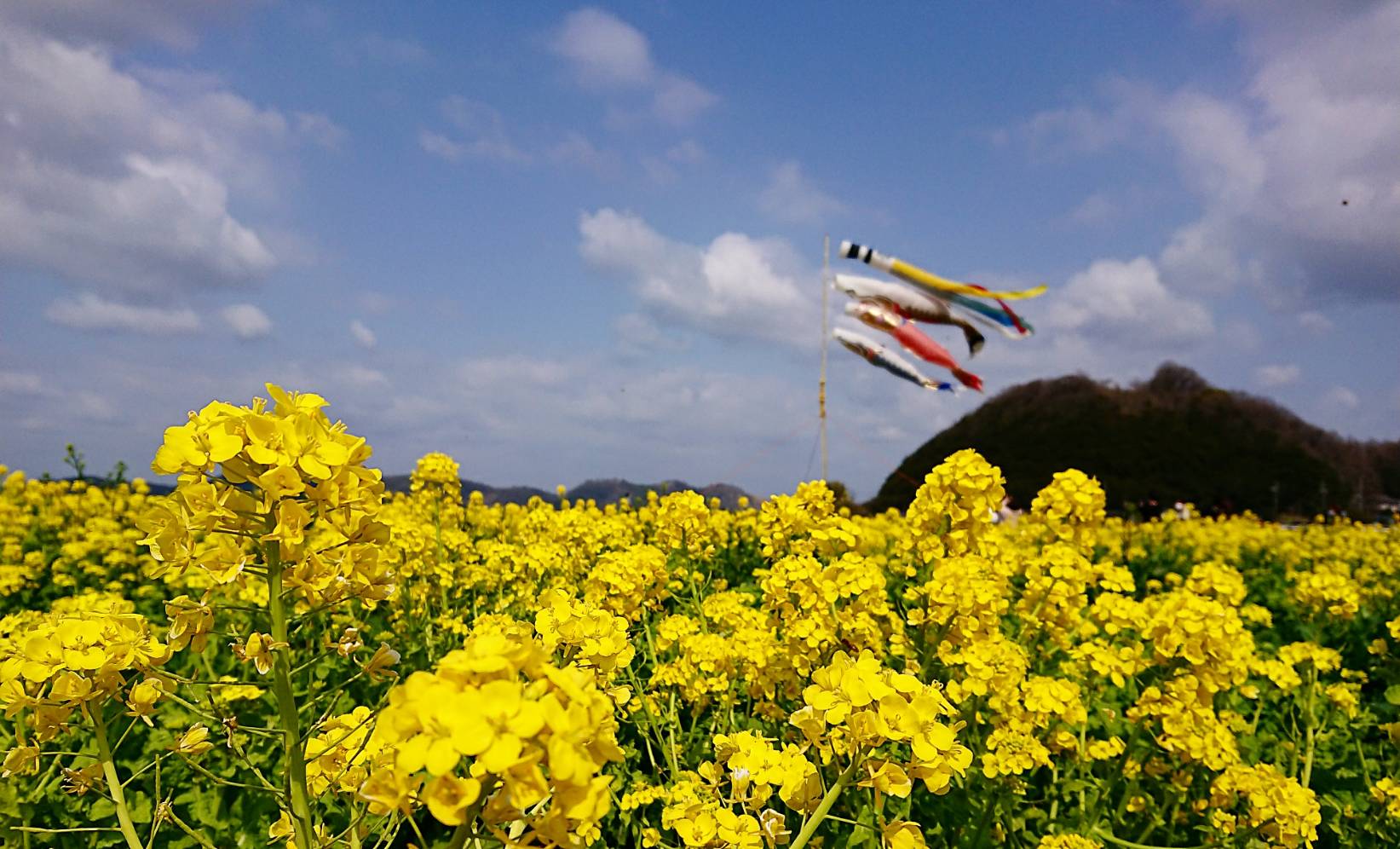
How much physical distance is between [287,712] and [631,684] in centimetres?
197

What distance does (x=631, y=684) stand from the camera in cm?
343

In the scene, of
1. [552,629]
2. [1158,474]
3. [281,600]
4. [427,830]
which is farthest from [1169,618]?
[1158,474]

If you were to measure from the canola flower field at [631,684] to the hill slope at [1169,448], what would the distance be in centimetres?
1533

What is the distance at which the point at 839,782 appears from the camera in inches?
63.4

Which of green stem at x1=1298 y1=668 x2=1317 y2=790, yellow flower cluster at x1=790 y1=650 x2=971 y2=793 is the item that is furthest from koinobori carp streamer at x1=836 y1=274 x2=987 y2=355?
yellow flower cluster at x1=790 y1=650 x2=971 y2=793

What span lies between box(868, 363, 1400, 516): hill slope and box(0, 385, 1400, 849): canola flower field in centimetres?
1533

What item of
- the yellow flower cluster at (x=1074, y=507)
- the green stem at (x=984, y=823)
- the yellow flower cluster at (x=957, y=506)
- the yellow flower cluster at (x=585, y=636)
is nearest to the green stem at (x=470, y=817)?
the yellow flower cluster at (x=585, y=636)

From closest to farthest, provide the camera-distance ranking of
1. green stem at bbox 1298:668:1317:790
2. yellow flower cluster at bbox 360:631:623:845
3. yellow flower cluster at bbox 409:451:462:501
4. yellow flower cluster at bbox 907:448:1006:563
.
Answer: yellow flower cluster at bbox 360:631:623:845 → yellow flower cluster at bbox 907:448:1006:563 → green stem at bbox 1298:668:1317:790 → yellow flower cluster at bbox 409:451:462:501

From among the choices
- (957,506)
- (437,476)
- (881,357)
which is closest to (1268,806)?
(957,506)

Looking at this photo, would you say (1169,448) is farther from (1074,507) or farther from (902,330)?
(1074,507)

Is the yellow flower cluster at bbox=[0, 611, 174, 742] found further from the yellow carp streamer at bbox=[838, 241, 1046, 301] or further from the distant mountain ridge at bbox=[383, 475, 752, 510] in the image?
the yellow carp streamer at bbox=[838, 241, 1046, 301]

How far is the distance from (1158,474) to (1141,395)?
3577 mm

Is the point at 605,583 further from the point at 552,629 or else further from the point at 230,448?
the point at 230,448

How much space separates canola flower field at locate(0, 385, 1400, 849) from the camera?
154cm
